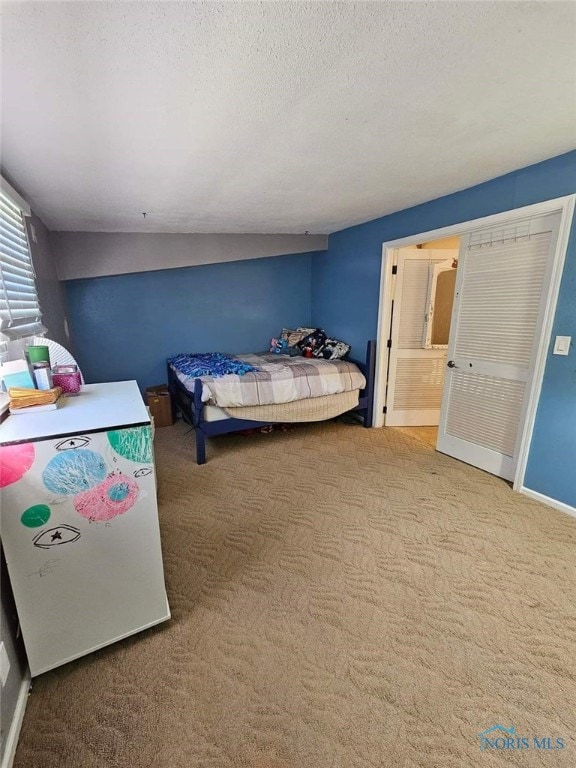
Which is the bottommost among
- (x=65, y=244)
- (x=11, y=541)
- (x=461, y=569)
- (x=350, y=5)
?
(x=461, y=569)

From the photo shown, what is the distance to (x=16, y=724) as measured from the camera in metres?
1.15

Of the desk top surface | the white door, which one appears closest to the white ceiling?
the white door

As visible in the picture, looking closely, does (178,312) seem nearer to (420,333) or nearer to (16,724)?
(420,333)

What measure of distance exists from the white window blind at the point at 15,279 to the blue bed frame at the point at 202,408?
1.29 m

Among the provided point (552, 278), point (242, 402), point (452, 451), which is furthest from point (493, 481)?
point (242, 402)

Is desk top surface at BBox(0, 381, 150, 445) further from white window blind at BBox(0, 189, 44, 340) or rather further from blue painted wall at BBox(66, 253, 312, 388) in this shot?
blue painted wall at BBox(66, 253, 312, 388)

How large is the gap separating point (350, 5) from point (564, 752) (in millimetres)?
2374

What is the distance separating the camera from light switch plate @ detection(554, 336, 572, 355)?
2219mm

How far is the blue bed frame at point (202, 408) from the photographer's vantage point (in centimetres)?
307

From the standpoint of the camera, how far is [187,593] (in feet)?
5.60

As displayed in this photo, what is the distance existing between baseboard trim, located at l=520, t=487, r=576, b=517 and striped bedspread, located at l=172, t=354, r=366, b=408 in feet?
5.85

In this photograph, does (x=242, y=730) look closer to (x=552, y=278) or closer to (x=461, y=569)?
(x=461, y=569)

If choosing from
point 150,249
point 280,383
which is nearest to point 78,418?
point 280,383

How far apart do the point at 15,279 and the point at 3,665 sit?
2.11m
